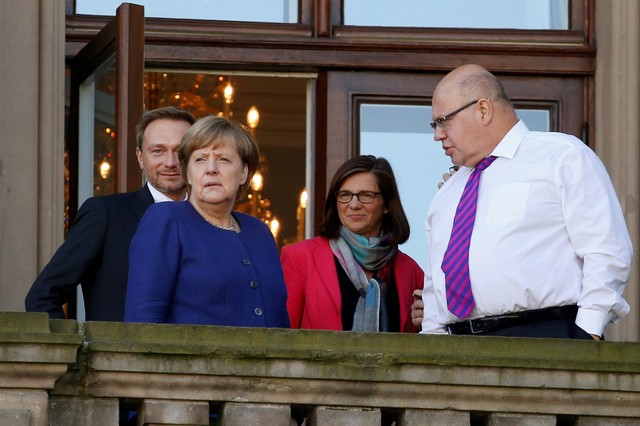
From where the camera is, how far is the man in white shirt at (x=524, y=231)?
231 inches

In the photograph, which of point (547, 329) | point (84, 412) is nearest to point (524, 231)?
point (547, 329)

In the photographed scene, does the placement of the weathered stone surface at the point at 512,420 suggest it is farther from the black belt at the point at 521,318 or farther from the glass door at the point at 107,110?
the glass door at the point at 107,110

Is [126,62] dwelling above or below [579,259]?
above

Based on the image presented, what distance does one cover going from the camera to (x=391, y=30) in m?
8.68

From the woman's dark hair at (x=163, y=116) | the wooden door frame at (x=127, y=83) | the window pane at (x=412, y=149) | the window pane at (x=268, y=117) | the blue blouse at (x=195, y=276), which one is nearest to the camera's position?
the blue blouse at (x=195, y=276)

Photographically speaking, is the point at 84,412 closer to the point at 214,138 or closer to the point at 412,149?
the point at 214,138

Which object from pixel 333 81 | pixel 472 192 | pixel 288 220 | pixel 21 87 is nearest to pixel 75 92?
pixel 21 87

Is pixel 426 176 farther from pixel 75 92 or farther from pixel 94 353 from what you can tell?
pixel 94 353

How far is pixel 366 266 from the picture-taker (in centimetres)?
695

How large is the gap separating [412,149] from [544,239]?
2.90m

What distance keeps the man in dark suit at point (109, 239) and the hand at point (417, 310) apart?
933 millimetres

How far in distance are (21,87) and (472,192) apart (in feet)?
8.46

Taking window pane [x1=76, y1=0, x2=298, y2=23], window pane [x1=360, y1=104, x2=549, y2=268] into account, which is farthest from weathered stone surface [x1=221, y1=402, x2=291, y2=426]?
window pane [x1=76, y1=0, x2=298, y2=23]

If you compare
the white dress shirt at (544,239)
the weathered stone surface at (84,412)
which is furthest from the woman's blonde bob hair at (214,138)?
the weathered stone surface at (84,412)
